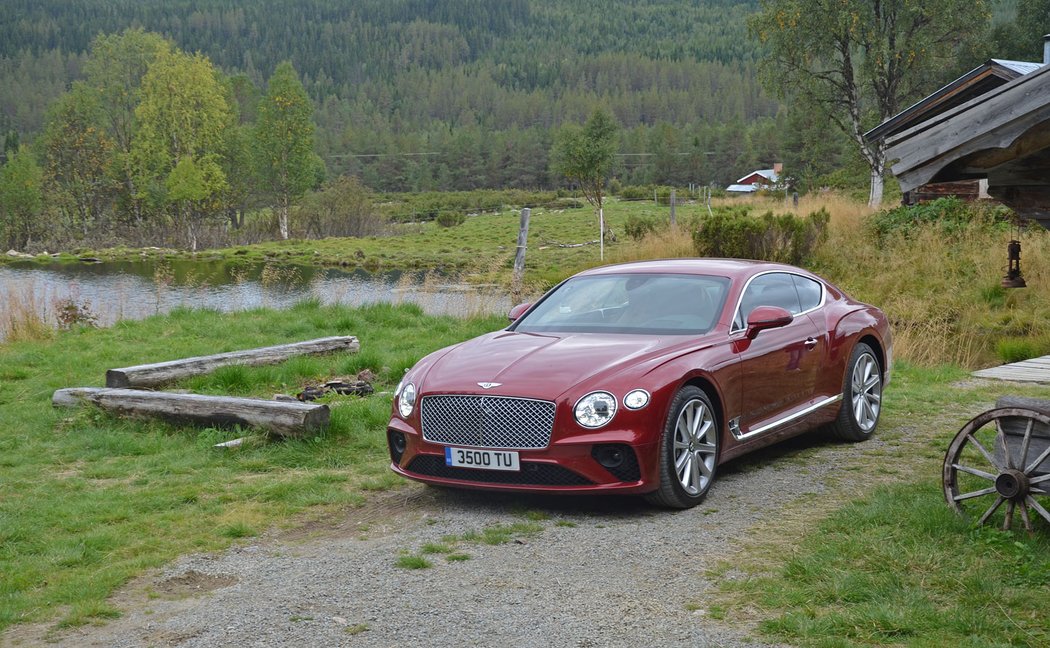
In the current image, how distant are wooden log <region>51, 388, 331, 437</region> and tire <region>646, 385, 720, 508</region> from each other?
134 inches

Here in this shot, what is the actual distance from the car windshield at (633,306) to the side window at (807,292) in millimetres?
1045

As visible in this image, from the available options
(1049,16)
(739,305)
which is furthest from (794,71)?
(739,305)

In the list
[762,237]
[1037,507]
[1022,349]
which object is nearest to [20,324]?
[1022,349]

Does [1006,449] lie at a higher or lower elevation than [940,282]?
lower

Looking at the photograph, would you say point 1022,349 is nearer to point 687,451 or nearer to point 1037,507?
point 687,451

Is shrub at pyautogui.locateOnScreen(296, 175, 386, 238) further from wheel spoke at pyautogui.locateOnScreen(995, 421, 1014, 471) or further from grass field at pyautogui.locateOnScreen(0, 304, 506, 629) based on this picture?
wheel spoke at pyautogui.locateOnScreen(995, 421, 1014, 471)

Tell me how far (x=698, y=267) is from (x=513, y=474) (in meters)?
2.56

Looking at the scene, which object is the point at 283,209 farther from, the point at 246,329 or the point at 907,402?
the point at 907,402

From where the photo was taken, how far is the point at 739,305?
7.98m

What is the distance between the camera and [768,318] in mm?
7602

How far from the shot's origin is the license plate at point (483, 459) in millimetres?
6742

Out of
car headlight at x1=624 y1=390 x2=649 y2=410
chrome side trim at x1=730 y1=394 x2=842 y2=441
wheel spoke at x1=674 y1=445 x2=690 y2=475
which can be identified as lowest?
wheel spoke at x1=674 y1=445 x2=690 y2=475

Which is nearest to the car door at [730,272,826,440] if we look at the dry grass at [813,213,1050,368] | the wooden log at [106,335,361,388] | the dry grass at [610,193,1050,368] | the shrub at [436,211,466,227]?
the wooden log at [106,335,361,388]

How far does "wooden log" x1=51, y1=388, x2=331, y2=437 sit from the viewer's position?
9062 millimetres
